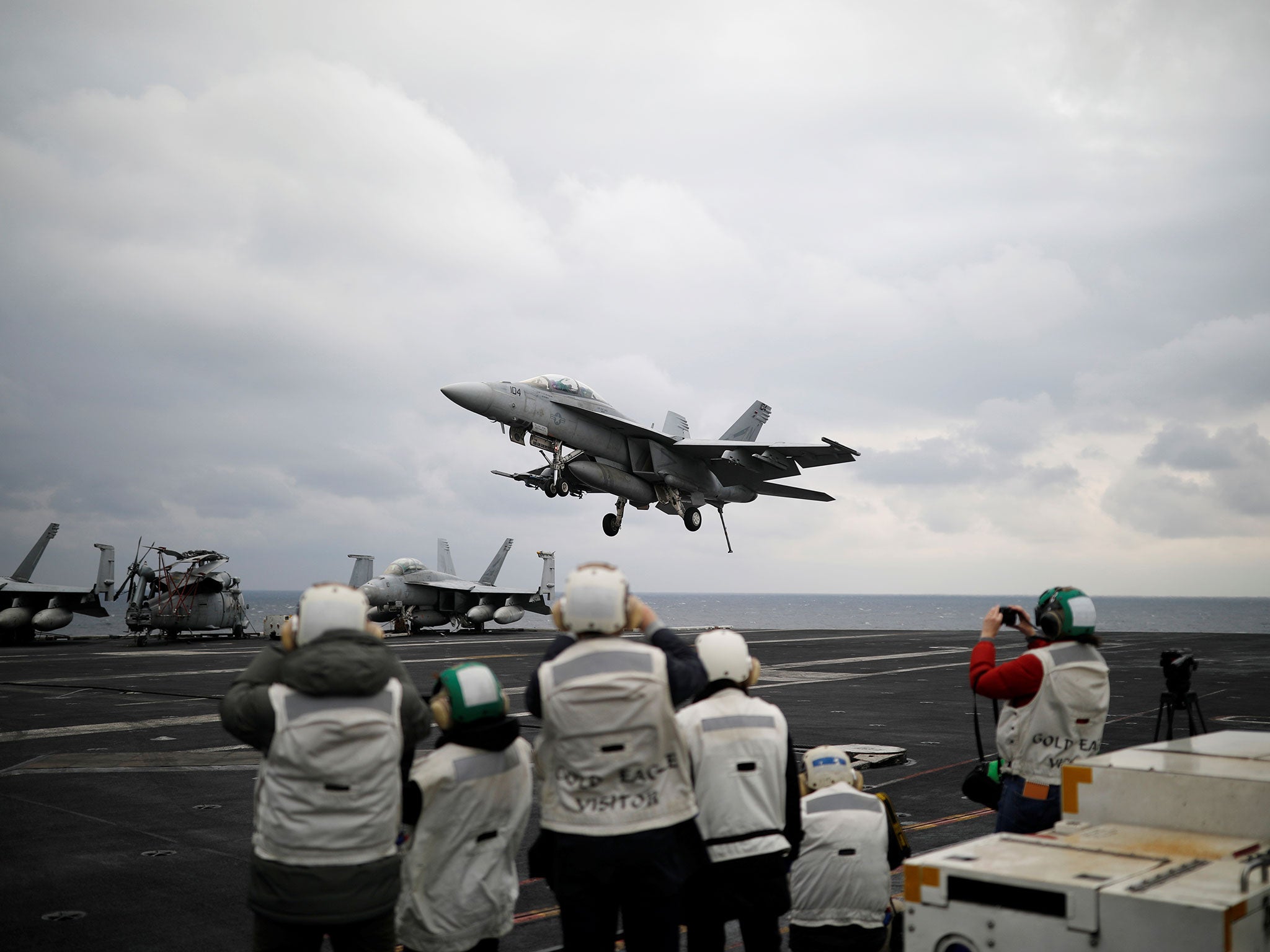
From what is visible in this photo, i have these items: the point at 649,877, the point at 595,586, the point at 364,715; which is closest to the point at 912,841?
the point at 649,877

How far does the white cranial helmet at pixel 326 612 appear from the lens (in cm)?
404

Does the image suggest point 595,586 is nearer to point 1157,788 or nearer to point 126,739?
point 1157,788

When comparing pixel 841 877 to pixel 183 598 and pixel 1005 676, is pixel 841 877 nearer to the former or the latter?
pixel 1005 676

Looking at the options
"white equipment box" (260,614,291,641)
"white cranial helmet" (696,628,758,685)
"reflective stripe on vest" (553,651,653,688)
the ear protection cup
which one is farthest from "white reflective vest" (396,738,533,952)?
"white equipment box" (260,614,291,641)

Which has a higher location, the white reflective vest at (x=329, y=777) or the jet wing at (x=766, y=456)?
the jet wing at (x=766, y=456)

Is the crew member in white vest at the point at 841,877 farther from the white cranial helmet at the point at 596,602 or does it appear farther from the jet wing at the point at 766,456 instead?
the jet wing at the point at 766,456

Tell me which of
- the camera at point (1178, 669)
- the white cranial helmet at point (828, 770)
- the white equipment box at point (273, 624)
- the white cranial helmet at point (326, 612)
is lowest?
the white equipment box at point (273, 624)

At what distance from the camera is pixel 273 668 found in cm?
424

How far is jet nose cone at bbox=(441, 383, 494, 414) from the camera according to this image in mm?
30969

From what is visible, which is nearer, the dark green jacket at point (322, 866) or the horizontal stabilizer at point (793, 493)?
the dark green jacket at point (322, 866)

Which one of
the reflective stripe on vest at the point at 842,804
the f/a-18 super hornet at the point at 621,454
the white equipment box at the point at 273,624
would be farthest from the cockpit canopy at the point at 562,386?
the reflective stripe on vest at the point at 842,804

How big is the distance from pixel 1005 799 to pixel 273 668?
446 cm

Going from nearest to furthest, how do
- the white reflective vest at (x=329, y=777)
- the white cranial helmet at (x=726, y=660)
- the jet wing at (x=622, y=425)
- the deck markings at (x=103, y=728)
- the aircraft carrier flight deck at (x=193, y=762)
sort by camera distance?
the white reflective vest at (x=329, y=777) < the white cranial helmet at (x=726, y=660) < the aircraft carrier flight deck at (x=193, y=762) < the deck markings at (x=103, y=728) < the jet wing at (x=622, y=425)

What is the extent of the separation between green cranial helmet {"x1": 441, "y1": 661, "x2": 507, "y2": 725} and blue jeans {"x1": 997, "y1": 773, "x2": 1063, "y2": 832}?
11.3 feet
